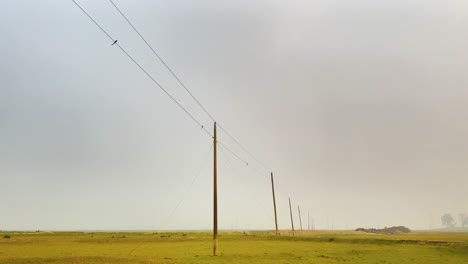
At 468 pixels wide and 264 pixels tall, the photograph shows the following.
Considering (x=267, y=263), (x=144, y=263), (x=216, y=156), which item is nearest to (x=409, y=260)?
(x=267, y=263)

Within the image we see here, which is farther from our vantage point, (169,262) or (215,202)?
(215,202)

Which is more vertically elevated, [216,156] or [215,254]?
[216,156]

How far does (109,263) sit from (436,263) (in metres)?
29.2

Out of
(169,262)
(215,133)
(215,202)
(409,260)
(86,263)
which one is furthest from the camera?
(215,133)

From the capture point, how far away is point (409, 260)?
3525 centimetres

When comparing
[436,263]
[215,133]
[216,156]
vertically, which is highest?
[215,133]

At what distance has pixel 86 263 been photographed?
1146 inches

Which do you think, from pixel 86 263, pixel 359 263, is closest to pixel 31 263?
pixel 86 263

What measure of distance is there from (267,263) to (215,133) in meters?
16.7

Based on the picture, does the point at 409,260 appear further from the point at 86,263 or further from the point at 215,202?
the point at 86,263

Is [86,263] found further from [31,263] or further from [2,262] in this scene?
[2,262]

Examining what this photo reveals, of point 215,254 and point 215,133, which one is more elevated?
point 215,133

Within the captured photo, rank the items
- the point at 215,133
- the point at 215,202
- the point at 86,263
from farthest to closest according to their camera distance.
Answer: the point at 215,133 → the point at 215,202 → the point at 86,263

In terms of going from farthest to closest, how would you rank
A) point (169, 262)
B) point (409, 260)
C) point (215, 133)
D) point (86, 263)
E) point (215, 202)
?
point (215, 133)
point (215, 202)
point (409, 260)
point (169, 262)
point (86, 263)
